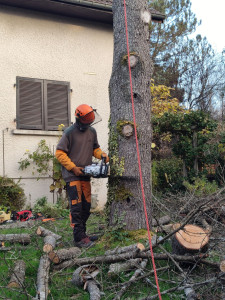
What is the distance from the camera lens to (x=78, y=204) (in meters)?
5.14

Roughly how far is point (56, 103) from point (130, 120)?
4231 mm

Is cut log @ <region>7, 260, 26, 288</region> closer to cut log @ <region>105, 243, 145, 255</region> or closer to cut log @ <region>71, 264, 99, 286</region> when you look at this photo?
cut log @ <region>71, 264, 99, 286</region>

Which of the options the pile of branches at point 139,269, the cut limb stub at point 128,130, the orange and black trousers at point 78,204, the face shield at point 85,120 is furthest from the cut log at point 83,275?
the face shield at point 85,120

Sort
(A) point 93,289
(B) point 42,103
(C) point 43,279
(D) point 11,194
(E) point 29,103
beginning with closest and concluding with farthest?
(A) point 93,289 → (C) point 43,279 → (D) point 11,194 → (E) point 29,103 → (B) point 42,103

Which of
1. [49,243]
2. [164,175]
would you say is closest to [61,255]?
[49,243]

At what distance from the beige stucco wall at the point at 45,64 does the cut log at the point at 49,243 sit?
349cm

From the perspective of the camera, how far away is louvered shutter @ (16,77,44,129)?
838 cm

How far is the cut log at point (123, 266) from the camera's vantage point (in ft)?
12.1

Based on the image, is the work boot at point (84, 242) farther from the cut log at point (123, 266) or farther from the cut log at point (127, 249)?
the cut log at point (123, 266)

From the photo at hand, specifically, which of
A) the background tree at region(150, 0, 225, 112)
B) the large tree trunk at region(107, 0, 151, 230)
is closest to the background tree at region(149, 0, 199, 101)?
the background tree at region(150, 0, 225, 112)

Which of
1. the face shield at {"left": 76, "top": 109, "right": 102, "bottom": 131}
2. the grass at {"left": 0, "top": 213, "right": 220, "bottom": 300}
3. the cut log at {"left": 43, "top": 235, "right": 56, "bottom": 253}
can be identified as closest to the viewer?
the grass at {"left": 0, "top": 213, "right": 220, "bottom": 300}

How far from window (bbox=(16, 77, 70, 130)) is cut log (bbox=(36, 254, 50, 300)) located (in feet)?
16.3

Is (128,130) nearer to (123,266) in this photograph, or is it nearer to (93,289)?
(123,266)

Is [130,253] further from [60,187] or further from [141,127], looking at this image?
[60,187]
